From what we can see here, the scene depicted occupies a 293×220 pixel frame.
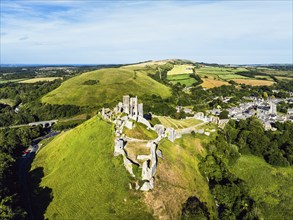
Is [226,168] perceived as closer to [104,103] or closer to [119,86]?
[104,103]

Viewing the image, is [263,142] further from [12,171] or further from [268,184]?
[12,171]

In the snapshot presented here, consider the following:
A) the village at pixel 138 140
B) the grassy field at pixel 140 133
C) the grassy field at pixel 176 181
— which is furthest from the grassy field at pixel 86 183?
the grassy field at pixel 140 133

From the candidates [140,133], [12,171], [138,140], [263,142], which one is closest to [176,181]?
[138,140]

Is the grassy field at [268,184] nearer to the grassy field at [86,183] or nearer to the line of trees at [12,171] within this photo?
the grassy field at [86,183]

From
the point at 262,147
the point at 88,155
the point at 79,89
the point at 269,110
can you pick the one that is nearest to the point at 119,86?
the point at 79,89

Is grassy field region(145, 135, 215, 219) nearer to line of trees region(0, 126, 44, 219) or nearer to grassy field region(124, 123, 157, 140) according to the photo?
grassy field region(124, 123, 157, 140)

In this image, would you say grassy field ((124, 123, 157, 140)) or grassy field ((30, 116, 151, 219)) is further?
grassy field ((124, 123, 157, 140))

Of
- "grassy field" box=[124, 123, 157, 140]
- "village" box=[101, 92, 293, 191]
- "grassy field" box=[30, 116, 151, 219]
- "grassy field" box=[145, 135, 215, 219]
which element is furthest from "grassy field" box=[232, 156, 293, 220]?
"grassy field" box=[30, 116, 151, 219]
